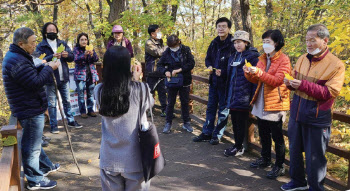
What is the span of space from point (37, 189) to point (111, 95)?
2.58 m

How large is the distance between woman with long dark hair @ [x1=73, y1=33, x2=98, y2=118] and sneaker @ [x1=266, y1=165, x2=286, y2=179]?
463 centimetres

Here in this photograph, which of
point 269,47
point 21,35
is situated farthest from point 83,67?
point 269,47

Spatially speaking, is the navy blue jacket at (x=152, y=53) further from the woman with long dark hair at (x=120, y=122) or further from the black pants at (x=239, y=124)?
the woman with long dark hair at (x=120, y=122)

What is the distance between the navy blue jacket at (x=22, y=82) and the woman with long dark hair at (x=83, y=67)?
2.88 m

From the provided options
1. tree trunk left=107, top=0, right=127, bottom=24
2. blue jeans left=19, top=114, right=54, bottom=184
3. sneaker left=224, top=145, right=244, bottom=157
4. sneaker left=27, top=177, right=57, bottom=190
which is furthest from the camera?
tree trunk left=107, top=0, right=127, bottom=24

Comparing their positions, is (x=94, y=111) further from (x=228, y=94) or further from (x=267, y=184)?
(x=267, y=184)

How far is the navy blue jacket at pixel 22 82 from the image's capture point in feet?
11.2

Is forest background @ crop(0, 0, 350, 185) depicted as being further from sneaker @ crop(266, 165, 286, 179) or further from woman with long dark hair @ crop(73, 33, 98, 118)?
woman with long dark hair @ crop(73, 33, 98, 118)

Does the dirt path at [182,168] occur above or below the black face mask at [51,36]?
below

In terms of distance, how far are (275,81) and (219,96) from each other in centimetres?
157

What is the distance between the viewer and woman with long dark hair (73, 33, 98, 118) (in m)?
6.49

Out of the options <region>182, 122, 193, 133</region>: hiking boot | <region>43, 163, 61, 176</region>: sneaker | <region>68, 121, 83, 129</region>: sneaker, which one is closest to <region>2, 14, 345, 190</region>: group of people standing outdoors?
<region>43, 163, 61, 176</region>: sneaker

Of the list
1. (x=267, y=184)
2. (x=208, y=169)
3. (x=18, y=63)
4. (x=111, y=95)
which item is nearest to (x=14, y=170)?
(x=18, y=63)

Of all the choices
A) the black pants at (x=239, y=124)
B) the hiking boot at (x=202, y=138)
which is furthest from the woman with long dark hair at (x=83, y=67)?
the black pants at (x=239, y=124)
